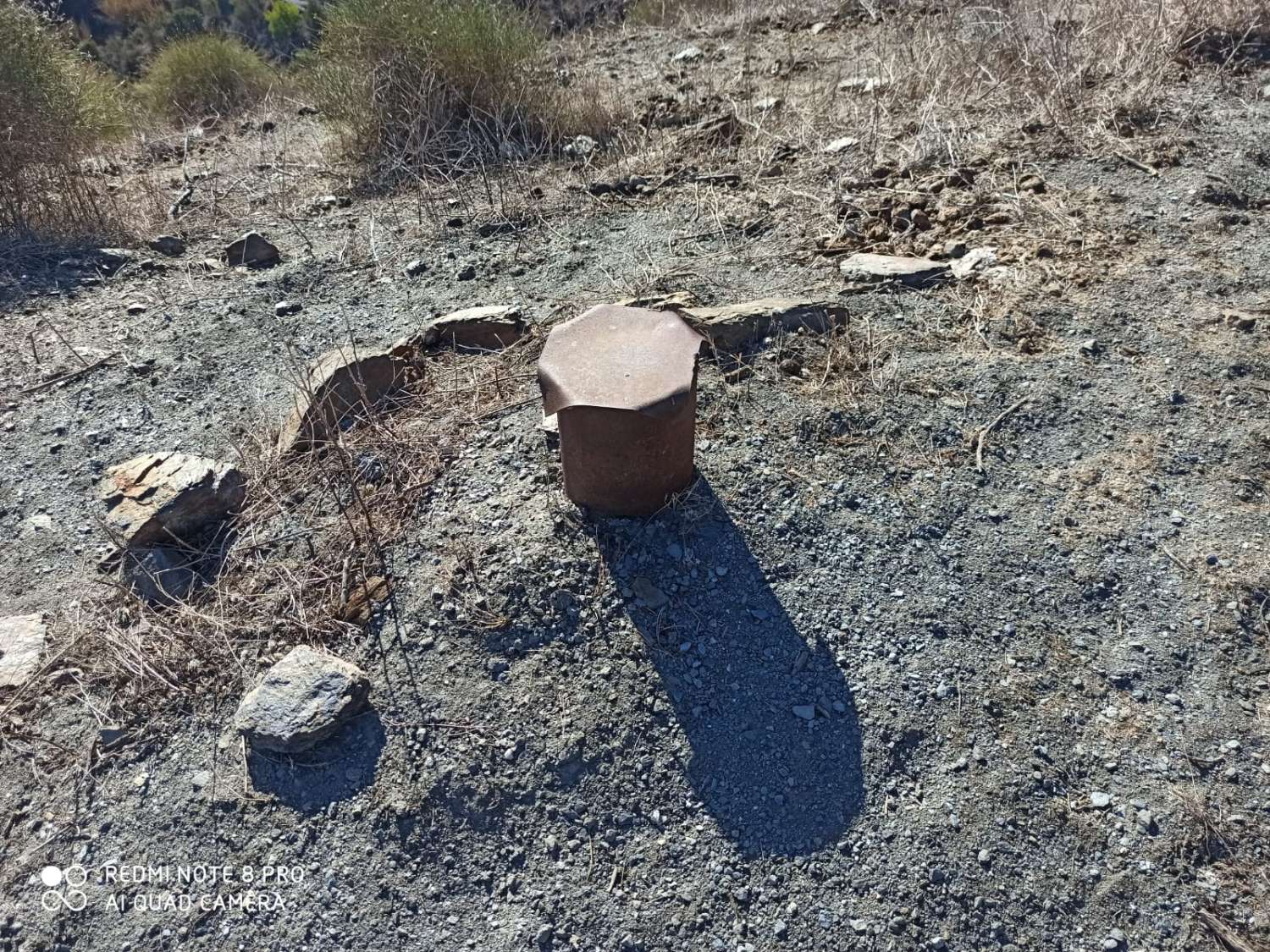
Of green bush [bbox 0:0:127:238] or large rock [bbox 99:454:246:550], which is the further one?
green bush [bbox 0:0:127:238]

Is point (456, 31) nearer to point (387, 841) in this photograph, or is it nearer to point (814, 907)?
point (387, 841)

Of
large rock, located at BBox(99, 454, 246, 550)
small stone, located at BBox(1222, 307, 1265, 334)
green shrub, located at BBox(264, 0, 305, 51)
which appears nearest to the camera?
large rock, located at BBox(99, 454, 246, 550)

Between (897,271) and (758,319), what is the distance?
74 cm

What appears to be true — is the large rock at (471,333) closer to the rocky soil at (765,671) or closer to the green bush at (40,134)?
the rocky soil at (765,671)

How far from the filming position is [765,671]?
2182mm

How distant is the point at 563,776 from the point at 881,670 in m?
0.88

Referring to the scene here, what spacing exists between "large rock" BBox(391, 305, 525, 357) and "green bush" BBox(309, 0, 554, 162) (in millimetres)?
2353

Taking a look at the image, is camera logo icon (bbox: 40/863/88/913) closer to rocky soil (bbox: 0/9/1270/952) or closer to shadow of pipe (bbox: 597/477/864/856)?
rocky soil (bbox: 0/9/1270/952)

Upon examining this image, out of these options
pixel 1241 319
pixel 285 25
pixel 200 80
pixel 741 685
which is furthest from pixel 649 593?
pixel 285 25

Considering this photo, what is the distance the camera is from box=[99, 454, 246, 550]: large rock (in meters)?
2.52

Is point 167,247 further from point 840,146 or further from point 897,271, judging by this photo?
point 897,271

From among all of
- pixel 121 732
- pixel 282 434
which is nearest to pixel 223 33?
pixel 282 434

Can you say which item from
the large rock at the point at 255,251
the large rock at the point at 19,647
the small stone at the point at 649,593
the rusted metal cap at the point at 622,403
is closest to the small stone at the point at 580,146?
the large rock at the point at 255,251

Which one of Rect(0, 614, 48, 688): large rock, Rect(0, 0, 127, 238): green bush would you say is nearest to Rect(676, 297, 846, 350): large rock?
Rect(0, 614, 48, 688): large rock
